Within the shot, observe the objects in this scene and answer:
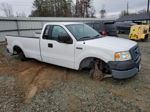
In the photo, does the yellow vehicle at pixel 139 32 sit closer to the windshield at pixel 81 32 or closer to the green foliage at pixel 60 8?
the windshield at pixel 81 32

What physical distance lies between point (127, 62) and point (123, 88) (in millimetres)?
716

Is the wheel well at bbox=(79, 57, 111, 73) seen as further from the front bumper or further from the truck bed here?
the truck bed

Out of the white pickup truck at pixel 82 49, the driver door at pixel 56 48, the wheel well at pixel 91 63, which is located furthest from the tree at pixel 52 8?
the wheel well at pixel 91 63

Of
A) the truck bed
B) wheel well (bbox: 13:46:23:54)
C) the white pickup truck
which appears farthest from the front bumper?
wheel well (bbox: 13:46:23:54)

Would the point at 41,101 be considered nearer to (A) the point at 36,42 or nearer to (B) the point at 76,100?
(B) the point at 76,100

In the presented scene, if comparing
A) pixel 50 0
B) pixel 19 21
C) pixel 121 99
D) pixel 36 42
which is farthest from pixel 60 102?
pixel 50 0

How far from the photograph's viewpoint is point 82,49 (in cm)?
386

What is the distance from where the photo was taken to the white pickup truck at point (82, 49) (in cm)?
342

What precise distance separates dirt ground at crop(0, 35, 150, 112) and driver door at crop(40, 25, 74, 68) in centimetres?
49

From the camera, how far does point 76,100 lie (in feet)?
10.1

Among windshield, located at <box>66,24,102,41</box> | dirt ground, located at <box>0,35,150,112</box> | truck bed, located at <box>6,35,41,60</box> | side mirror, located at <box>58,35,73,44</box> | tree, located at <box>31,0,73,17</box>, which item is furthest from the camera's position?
tree, located at <box>31,0,73,17</box>

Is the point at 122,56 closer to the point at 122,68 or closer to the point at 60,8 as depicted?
the point at 122,68

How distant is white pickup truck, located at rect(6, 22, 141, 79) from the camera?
3420 mm

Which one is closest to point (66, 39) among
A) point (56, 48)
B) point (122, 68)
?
point (56, 48)
